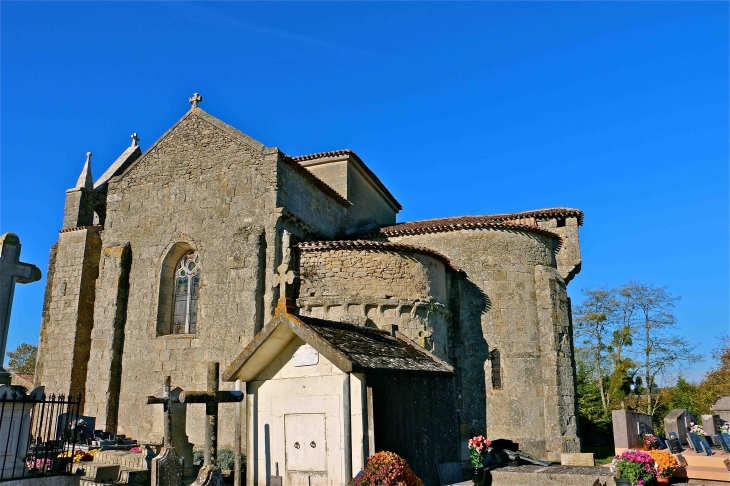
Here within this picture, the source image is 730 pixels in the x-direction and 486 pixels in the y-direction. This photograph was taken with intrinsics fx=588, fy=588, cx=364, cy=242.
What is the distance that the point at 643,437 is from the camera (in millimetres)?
13133

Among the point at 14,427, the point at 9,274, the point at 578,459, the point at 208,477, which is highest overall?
the point at 9,274

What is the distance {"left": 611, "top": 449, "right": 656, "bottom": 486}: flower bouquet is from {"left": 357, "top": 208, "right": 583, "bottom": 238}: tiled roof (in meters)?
10.9

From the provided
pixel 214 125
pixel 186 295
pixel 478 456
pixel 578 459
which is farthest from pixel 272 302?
pixel 478 456

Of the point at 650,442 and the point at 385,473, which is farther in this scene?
the point at 650,442

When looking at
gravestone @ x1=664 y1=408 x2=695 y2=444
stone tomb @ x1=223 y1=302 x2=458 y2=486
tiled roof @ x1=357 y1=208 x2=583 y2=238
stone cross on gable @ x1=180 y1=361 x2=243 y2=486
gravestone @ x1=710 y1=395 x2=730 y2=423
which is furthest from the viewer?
tiled roof @ x1=357 y1=208 x2=583 y2=238

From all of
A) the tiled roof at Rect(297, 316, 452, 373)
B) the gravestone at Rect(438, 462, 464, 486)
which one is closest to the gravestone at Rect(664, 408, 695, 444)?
the gravestone at Rect(438, 462, 464, 486)

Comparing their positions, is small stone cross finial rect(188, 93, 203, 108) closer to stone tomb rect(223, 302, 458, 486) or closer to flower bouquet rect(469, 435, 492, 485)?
stone tomb rect(223, 302, 458, 486)

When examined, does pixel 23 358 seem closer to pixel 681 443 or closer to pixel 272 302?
pixel 272 302

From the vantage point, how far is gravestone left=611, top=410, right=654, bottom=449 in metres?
12.6

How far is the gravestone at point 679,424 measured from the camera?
13.6m

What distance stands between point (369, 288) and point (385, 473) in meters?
9.92

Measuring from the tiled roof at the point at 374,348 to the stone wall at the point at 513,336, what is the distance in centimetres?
904

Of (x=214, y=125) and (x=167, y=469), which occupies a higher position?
(x=214, y=125)

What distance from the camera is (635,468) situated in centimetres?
861
